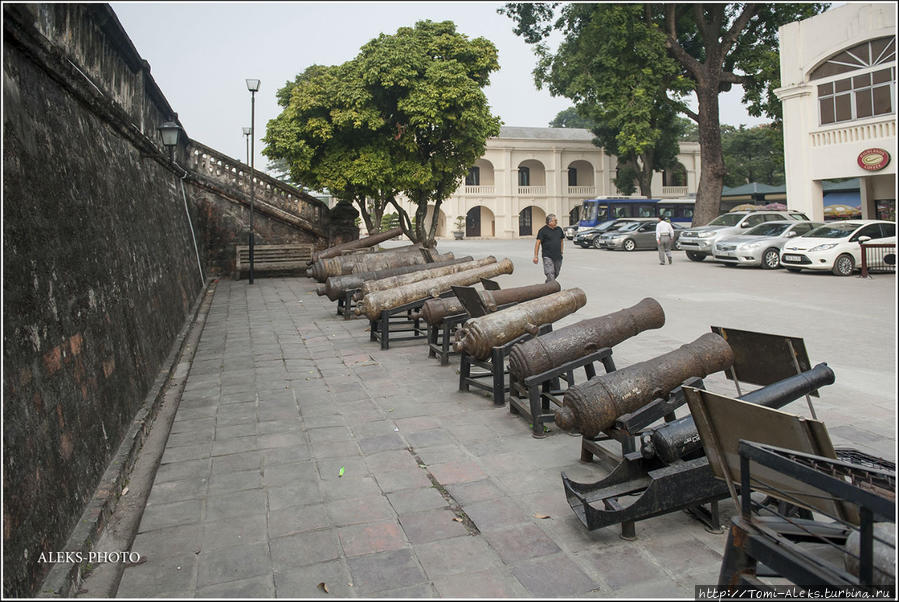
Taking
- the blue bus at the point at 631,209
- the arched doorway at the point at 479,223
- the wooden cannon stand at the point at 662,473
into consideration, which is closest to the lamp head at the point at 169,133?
the wooden cannon stand at the point at 662,473

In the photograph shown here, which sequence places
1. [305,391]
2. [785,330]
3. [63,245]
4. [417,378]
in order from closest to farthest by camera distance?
[63,245] → [305,391] → [417,378] → [785,330]

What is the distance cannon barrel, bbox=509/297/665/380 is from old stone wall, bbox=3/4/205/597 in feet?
10.2

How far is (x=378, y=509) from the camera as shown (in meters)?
3.93

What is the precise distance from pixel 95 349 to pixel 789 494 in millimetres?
4304

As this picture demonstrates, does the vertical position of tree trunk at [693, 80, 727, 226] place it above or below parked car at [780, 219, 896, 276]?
above

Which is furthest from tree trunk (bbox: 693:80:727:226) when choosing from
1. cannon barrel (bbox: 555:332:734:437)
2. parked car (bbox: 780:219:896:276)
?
cannon barrel (bbox: 555:332:734:437)

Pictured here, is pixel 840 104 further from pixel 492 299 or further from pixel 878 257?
pixel 492 299

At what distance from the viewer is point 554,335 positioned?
5.48 metres

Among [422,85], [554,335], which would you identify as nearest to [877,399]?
[554,335]

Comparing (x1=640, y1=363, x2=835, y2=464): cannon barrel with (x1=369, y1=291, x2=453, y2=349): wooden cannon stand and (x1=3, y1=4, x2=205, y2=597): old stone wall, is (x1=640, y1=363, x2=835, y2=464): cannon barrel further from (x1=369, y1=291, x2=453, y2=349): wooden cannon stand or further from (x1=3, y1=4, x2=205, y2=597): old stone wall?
(x1=369, y1=291, x2=453, y2=349): wooden cannon stand

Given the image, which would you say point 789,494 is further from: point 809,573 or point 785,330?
point 785,330

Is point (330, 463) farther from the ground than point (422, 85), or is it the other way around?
point (422, 85)

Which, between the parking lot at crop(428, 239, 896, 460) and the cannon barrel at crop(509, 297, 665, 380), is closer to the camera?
the cannon barrel at crop(509, 297, 665, 380)

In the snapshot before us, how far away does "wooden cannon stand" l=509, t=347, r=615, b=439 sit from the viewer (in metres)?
5.28
